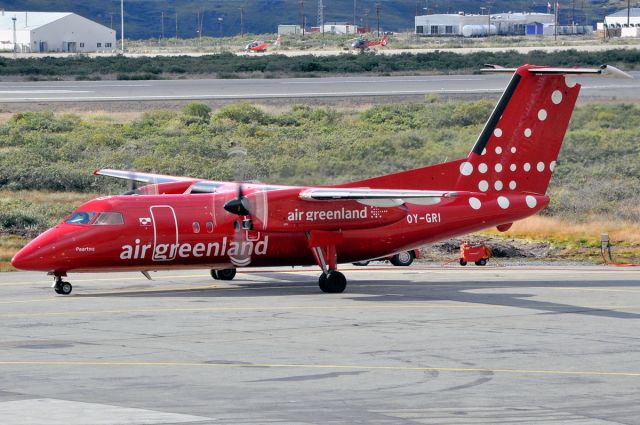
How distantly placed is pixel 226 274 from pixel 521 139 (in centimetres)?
916

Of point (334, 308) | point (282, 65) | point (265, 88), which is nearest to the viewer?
point (334, 308)

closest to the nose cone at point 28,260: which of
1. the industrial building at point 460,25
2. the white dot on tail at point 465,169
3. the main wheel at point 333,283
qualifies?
the main wheel at point 333,283

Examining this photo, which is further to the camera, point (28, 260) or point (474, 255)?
point (474, 255)

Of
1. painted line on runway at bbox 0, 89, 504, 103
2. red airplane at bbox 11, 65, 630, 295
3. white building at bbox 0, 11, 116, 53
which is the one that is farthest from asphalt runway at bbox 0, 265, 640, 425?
white building at bbox 0, 11, 116, 53

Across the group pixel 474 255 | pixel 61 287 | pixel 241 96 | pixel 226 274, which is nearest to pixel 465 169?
pixel 474 255

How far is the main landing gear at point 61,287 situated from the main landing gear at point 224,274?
456 centimetres

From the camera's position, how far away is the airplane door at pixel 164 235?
88.0 ft

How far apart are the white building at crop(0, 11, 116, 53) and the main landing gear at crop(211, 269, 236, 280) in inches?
4576

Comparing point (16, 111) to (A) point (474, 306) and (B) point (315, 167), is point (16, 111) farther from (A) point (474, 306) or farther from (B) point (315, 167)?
(A) point (474, 306)

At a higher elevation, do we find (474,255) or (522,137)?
(522,137)

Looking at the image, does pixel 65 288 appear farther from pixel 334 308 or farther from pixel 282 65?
Result: pixel 282 65

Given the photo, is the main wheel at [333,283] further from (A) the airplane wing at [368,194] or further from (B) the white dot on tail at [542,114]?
(B) the white dot on tail at [542,114]

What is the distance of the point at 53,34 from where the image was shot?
14350cm

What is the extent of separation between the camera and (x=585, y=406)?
15.2 meters
